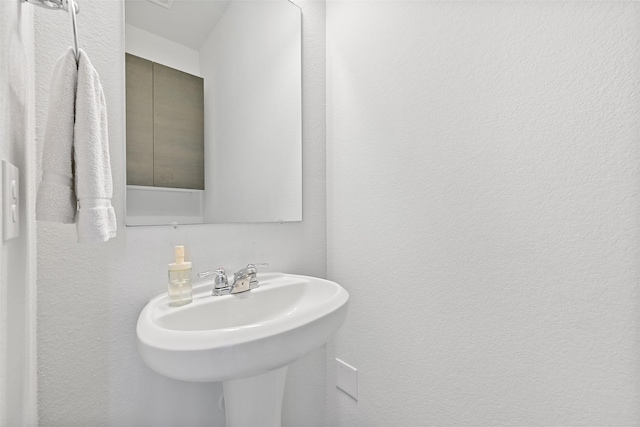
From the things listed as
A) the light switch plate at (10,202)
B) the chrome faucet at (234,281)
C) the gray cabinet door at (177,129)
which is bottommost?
the chrome faucet at (234,281)

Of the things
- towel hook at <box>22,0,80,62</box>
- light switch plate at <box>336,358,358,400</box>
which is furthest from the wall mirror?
light switch plate at <box>336,358,358,400</box>

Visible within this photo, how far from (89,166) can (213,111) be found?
1.72ft

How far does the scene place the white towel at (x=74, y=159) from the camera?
1.76 feet

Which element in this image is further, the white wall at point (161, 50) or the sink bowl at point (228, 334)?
the white wall at point (161, 50)

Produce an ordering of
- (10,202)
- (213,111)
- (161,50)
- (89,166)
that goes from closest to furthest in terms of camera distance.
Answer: (10,202) < (89,166) < (161,50) < (213,111)

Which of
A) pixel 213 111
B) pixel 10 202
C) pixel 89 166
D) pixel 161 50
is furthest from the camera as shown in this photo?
pixel 213 111

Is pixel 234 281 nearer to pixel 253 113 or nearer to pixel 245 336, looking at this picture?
pixel 245 336

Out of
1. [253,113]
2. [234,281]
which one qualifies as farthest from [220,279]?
[253,113]

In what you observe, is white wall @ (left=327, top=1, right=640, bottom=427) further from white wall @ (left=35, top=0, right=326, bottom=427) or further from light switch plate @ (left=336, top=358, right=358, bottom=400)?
white wall @ (left=35, top=0, right=326, bottom=427)

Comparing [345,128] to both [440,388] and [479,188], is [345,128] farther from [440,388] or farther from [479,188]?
[440,388]

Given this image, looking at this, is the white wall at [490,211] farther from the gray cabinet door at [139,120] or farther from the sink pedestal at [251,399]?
the gray cabinet door at [139,120]

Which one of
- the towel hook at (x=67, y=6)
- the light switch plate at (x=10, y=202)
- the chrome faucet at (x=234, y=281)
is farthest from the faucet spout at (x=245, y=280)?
the towel hook at (x=67, y=6)

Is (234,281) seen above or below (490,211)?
below

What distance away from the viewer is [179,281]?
0.81 metres
